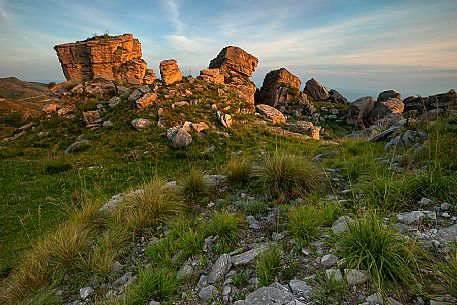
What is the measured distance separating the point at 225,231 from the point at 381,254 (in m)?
2.49

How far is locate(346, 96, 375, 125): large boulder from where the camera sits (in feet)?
122

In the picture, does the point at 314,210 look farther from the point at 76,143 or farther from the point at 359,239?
the point at 76,143

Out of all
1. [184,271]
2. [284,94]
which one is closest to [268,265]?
[184,271]

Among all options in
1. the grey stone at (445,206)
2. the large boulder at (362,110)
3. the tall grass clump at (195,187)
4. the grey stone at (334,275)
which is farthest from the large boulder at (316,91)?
the grey stone at (334,275)

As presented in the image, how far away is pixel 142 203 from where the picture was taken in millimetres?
6059

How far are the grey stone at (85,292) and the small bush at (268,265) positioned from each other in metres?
2.83

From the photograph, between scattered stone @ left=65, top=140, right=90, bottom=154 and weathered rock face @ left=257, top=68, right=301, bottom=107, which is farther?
weathered rock face @ left=257, top=68, right=301, bottom=107

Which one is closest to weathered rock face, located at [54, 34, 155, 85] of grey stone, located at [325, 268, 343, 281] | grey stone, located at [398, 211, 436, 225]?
grey stone, located at [398, 211, 436, 225]

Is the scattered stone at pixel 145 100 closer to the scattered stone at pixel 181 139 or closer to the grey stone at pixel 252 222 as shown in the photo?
the scattered stone at pixel 181 139

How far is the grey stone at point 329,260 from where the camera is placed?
Answer: 3.51m

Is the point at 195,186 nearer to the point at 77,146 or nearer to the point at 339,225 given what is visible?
the point at 339,225

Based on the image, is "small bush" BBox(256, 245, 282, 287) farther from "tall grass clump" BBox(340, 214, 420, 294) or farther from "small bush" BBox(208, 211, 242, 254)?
"tall grass clump" BBox(340, 214, 420, 294)

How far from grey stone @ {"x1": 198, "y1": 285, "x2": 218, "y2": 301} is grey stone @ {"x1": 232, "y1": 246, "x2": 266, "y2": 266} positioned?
53 centimetres

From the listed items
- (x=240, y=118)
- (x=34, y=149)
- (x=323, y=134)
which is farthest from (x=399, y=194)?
(x=323, y=134)
